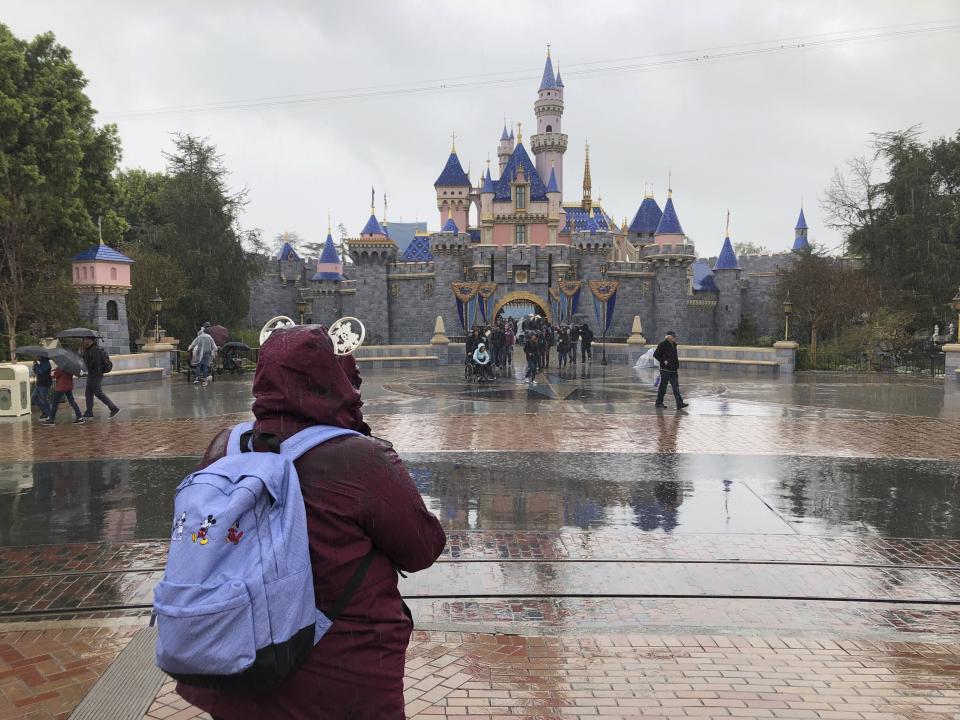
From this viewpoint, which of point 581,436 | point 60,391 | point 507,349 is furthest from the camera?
point 507,349

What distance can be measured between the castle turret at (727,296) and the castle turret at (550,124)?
15247 mm

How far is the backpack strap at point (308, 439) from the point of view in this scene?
195 centimetres

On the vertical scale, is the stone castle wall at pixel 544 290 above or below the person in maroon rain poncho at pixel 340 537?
above

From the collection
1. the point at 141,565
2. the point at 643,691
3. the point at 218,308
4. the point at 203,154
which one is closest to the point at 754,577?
the point at 643,691

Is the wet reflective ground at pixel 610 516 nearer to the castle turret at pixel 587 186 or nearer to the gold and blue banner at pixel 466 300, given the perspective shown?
the gold and blue banner at pixel 466 300

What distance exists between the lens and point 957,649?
4.03 m

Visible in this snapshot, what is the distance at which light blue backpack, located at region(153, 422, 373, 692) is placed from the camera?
1726 millimetres

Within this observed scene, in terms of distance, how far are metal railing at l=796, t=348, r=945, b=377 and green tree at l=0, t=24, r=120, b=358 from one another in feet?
81.6

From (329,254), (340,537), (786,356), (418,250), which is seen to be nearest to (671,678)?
(340,537)

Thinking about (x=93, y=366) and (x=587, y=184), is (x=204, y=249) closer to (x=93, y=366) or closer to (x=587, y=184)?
(x=93, y=366)

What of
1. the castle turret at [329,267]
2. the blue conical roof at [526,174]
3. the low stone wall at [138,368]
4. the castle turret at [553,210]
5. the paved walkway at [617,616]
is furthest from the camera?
the castle turret at [329,267]

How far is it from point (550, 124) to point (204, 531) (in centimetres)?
5893

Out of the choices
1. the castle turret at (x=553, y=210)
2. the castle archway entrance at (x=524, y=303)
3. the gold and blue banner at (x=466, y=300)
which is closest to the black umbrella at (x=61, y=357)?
the gold and blue banner at (x=466, y=300)

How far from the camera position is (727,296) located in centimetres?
4731
